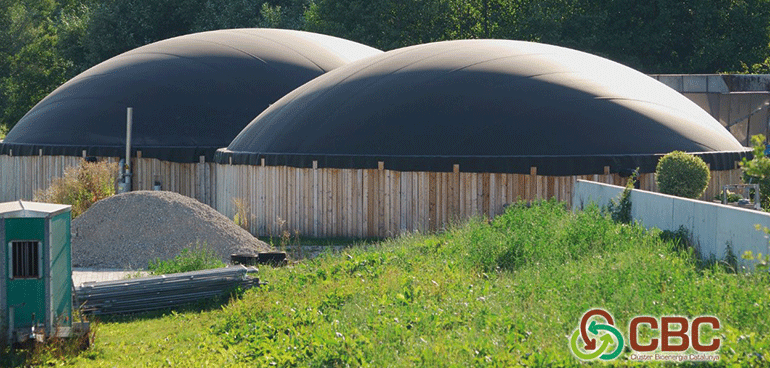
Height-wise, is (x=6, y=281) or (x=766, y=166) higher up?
(x=766, y=166)

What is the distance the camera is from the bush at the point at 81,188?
22.2m

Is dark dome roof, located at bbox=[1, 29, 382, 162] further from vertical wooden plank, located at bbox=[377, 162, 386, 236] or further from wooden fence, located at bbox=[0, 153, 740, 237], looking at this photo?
vertical wooden plank, located at bbox=[377, 162, 386, 236]

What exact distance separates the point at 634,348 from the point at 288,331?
4401 mm

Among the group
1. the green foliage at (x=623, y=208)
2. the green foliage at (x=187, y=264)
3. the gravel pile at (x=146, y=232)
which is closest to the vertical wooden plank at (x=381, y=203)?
the gravel pile at (x=146, y=232)

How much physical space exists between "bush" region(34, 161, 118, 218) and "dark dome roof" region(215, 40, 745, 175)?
288 cm

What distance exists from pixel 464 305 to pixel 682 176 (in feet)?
29.1

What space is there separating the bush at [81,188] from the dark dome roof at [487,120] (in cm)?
288

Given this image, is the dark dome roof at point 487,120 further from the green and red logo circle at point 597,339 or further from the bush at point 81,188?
the green and red logo circle at point 597,339

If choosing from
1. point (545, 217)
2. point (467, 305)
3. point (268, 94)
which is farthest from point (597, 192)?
point (268, 94)

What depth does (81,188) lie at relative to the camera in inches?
883

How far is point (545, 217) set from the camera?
611 inches

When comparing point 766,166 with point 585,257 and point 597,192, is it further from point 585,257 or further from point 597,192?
point 597,192

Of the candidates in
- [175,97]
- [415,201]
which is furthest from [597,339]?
[175,97]

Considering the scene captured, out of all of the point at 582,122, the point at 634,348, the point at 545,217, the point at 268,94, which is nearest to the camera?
the point at 634,348
